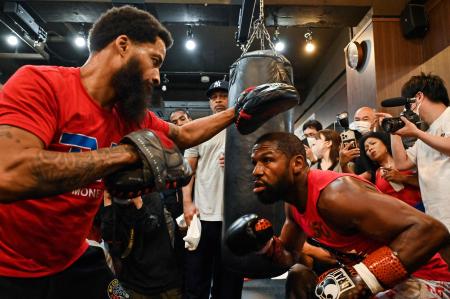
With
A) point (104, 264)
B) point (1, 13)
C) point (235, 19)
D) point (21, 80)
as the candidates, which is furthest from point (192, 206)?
point (1, 13)

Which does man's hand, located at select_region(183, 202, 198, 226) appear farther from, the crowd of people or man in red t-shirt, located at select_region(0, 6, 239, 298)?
man in red t-shirt, located at select_region(0, 6, 239, 298)

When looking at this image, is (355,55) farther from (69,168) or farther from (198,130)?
(69,168)

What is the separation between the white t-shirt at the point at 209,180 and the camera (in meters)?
3.04

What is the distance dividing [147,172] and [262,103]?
940 millimetres

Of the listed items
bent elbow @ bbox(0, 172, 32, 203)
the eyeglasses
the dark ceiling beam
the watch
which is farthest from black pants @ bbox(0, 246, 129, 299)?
the dark ceiling beam

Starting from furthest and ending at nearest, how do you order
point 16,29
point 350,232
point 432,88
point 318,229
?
point 16,29, point 432,88, point 318,229, point 350,232

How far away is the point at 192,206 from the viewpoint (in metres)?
2.98

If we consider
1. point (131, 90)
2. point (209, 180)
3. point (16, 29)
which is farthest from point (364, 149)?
point (16, 29)

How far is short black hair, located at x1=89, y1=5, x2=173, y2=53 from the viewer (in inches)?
61.4

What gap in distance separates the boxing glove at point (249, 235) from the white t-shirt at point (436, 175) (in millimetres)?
1360

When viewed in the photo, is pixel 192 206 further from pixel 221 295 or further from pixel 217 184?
pixel 221 295

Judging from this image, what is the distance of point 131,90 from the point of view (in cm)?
152

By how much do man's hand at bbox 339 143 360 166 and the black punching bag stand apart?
30.4 inches

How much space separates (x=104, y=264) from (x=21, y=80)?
0.85 metres
